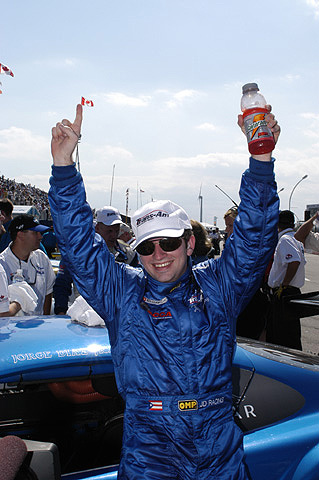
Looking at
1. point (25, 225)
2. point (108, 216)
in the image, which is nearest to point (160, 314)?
point (25, 225)

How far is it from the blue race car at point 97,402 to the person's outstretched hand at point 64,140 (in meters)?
0.92

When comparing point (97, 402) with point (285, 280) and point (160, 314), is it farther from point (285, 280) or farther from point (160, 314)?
point (285, 280)

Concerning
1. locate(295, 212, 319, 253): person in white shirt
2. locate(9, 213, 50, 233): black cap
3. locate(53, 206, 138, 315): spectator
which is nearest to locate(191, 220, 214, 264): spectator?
locate(53, 206, 138, 315): spectator

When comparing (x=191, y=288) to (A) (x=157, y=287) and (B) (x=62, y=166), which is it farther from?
(B) (x=62, y=166)

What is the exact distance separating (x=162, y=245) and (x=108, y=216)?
2679 mm

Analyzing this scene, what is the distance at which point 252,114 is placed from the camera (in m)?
1.80

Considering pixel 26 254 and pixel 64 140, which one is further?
pixel 26 254

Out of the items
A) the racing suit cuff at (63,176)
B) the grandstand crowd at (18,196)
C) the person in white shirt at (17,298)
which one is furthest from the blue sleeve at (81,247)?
the grandstand crowd at (18,196)

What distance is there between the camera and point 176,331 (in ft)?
5.34

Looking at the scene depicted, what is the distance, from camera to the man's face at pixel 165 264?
1.75 metres

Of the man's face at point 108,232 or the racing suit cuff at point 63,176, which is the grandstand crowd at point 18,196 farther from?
the racing suit cuff at point 63,176

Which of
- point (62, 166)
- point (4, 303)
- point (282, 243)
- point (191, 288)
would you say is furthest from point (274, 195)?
point (282, 243)

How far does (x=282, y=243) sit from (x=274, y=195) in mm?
3423

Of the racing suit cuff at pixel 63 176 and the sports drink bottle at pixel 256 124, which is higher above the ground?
the sports drink bottle at pixel 256 124
